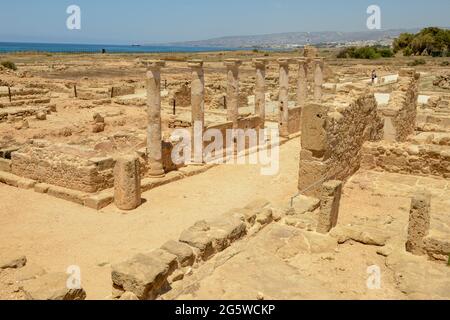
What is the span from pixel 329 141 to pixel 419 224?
338cm

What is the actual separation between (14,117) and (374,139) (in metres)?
17.0

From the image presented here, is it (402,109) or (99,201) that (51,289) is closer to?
(99,201)

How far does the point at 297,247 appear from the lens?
6469mm

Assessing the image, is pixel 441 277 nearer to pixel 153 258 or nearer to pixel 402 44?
pixel 153 258

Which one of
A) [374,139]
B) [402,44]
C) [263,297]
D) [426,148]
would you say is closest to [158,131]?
[374,139]

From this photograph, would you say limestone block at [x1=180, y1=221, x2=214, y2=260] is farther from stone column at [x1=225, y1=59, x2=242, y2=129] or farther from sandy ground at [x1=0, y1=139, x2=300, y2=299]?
stone column at [x1=225, y1=59, x2=242, y2=129]

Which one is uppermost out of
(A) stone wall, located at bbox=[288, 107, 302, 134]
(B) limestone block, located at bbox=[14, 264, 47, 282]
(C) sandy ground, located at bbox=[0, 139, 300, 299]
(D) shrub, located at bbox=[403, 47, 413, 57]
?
(D) shrub, located at bbox=[403, 47, 413, 57]

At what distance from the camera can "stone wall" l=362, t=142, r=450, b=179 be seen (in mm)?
10281

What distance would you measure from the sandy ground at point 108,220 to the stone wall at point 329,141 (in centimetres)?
129

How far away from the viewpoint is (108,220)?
400 inches

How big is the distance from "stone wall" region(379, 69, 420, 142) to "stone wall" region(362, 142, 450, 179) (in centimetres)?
174

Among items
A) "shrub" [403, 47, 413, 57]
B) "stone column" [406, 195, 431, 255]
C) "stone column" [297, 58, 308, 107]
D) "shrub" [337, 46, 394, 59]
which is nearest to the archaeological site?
"stone column" [406, 195, 431, 255]

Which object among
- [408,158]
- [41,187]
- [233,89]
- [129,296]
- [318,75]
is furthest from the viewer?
[318,75]

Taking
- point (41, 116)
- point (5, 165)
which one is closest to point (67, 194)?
point (5, 165)
